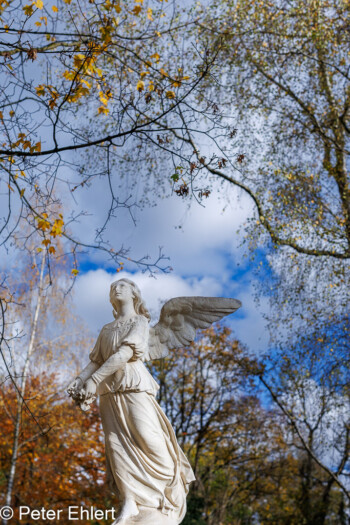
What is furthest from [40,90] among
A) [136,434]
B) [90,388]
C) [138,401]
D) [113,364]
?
[136,434]

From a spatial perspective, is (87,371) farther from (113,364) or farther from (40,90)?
(40,90)

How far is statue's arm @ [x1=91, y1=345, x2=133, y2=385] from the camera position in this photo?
16.7 ft

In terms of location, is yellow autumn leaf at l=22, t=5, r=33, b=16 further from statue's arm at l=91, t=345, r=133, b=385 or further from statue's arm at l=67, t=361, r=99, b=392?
statue's arm at l=67, t=361, r=99, b=392

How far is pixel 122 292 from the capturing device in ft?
18.4

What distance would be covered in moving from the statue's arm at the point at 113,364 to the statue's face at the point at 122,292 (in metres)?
0.53

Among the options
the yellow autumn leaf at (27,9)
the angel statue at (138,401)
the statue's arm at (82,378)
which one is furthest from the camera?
the statue's arm at (82,378)

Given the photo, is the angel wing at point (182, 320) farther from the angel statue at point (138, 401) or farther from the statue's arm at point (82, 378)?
the statue's arm at point (82, 378)

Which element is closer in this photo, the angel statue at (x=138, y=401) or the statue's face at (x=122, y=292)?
the angel statue at (x=138, y=401)

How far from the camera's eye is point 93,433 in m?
16.4

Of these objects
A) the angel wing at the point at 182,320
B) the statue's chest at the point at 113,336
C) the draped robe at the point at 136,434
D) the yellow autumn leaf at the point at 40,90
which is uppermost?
the yellow autumn leaf at the point at 40,90

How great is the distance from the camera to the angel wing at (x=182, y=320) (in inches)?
224

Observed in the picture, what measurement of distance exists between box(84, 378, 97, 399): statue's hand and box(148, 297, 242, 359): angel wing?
780 mm

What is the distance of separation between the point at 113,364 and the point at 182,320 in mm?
905

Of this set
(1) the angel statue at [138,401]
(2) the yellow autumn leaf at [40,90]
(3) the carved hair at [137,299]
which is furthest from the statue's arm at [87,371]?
(2) the yellow autumn leaf at [40,90]
